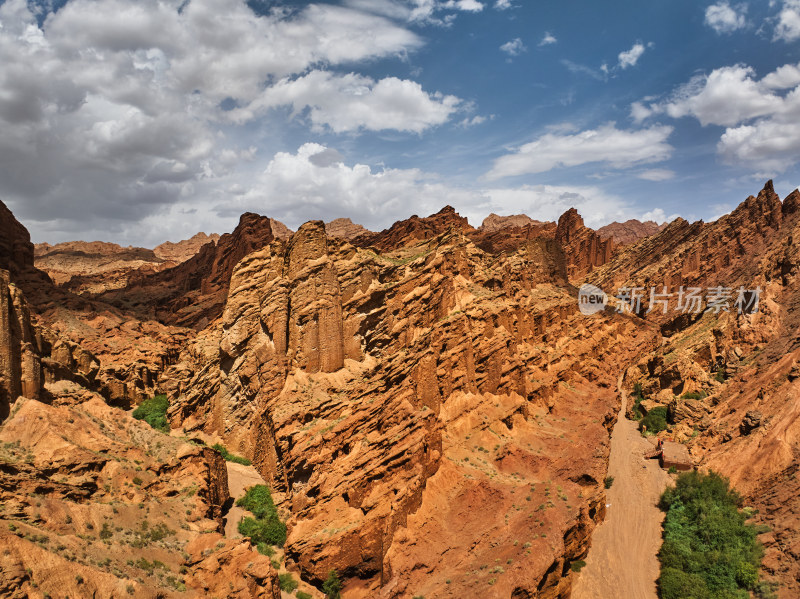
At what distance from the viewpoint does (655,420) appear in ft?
174

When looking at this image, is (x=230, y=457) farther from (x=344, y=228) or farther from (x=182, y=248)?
(x=182, y=248)

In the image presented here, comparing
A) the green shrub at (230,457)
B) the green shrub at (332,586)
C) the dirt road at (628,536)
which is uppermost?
the green shrub at (230,457)

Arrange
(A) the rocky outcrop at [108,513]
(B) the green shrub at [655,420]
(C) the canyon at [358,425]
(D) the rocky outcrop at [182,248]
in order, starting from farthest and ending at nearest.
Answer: (D) the rocky outcrop at [182,248] < (B) the green shrub at [655,420] < (C) the canyon at [358,425] < (A) the rocky outcrop at [108,513]

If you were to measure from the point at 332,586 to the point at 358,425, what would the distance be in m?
8.78

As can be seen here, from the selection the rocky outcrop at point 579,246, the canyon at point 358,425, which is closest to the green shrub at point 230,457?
the canyon at point 358,425

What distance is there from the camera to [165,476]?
28609 millimetres

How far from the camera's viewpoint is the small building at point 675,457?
42156 mm

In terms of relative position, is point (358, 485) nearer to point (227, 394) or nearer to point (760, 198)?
point (227, 394)

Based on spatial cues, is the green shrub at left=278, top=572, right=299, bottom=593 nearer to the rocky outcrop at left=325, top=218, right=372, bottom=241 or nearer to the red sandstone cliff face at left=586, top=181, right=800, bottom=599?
the red sandstone cliff face at left=586, top=181, right=800, bottom=599

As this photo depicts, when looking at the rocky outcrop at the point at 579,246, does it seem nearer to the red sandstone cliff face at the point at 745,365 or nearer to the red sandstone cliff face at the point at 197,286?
the red sandstone cliff face at the point at 745,365

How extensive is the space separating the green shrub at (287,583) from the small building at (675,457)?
34.1 m

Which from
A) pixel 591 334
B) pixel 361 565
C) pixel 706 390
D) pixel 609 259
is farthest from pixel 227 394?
pixel 609 259

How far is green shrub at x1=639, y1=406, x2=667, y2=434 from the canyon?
1.31 meters

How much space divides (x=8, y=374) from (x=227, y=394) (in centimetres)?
1516
